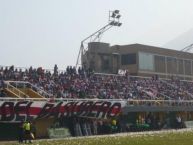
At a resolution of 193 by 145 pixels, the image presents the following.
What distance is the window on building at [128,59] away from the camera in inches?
3125

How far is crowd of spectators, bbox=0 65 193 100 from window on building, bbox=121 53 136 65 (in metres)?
10.8

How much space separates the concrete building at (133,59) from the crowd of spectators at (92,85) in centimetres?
1050

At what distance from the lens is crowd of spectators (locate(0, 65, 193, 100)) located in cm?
4547

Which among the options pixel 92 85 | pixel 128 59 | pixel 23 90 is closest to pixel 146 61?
pixel 128 59

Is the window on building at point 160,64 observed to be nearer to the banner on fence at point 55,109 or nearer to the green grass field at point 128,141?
the banner on fence at point 55,109

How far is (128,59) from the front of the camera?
80000 mm

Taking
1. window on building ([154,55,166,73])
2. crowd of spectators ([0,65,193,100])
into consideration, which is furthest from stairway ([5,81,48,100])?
window on building ([154,55,166,73])

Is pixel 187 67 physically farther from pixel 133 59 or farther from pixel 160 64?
pixel 133 59

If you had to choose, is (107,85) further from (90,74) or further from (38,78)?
(38,78)

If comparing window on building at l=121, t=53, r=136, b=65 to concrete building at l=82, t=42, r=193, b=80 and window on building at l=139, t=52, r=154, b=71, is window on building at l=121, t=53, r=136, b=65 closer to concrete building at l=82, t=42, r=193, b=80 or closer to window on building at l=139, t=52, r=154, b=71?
concrete building at l=82, t=42, r=193, b=80

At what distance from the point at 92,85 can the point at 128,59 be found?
2879cm

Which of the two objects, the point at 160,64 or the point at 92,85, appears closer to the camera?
the point at 92,85

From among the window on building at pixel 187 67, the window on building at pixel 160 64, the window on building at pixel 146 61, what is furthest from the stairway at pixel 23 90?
the window on building at pixel 187 67

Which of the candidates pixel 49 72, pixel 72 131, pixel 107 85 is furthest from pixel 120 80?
pixel 72 131
